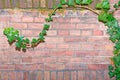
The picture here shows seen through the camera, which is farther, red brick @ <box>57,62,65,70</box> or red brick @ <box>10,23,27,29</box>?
red brick @ <box>57,62,65,70</box>

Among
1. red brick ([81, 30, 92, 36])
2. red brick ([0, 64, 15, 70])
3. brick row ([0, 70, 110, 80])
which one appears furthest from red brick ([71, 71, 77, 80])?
red brick ([0, 64, 15, 70])

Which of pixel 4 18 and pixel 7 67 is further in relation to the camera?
pixel 7 67

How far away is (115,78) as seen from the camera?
367cm

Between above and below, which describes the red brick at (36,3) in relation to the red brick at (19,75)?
above

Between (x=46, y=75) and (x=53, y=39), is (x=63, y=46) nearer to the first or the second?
(x=53, y=39)

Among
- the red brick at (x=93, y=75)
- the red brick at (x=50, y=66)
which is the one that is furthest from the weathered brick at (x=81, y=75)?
the red brick at (x=50, y=66)

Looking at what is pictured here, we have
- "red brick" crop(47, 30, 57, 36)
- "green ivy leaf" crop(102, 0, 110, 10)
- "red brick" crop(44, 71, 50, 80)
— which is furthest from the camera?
"red brick" crop(44, 71, 50, 80)

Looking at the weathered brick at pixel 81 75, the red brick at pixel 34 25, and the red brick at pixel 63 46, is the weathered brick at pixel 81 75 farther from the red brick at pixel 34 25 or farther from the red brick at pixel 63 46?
the red brick at pixel 34 25

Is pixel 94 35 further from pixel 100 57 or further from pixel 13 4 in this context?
pixel 13 4

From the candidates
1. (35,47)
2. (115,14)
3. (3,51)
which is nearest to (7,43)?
(3,51)

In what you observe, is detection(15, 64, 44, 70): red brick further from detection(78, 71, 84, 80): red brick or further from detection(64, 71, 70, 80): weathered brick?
detection(78, 71, 84, 80): red brick

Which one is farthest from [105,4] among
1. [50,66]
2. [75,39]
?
[50,66]

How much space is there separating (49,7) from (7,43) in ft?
2.26

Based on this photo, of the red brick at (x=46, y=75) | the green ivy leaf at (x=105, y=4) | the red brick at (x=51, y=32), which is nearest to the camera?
the green ivy leaf at (x=105, y=4)
